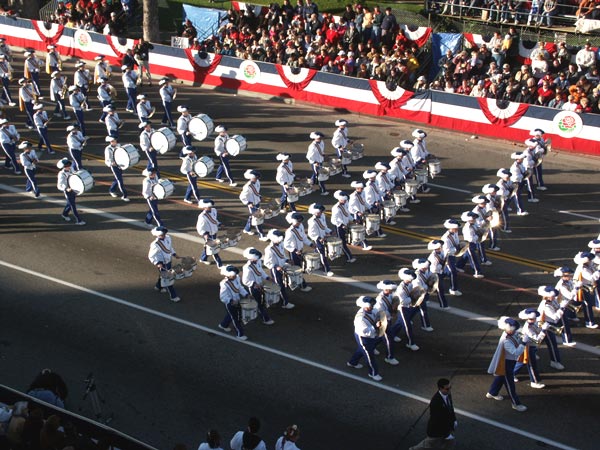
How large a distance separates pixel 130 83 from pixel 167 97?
7.45 feet

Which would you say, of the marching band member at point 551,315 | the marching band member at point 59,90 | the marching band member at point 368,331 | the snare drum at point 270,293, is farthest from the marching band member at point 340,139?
the marching band member at point 59,90

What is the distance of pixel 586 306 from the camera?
18.9m

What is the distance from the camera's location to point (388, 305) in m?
17.5

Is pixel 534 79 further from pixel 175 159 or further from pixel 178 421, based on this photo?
pixel 178 421

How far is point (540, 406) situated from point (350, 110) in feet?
59.2

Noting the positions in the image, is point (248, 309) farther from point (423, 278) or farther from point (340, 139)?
point (340, 139)

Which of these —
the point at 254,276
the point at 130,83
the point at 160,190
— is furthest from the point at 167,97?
the point at 254,276

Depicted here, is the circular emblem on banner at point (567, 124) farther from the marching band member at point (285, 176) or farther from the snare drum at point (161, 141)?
the snare drum at point (161, 141)

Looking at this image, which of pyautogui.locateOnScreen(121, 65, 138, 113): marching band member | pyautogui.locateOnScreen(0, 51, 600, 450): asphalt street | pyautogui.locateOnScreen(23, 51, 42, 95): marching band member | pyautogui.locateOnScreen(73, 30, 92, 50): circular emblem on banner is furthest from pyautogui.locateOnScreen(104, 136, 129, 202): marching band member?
pyautogui.locateOnScreen(73, 30, 92, 50): circular emblem on banner

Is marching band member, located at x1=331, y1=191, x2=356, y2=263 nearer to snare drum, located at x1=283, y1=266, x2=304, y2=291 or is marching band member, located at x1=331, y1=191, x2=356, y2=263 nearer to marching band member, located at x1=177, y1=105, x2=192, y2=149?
snare drum, located at x1=283, y1=266, x2=304, y2=291

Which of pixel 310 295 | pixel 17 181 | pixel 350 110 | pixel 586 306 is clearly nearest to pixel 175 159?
pixel 17 181

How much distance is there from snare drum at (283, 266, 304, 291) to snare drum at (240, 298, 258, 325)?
142cm

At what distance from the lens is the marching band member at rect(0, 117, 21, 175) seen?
26.1 m

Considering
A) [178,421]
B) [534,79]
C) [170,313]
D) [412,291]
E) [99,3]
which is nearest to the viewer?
[178,421]
